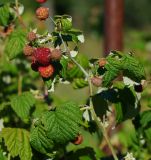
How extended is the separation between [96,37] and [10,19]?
842 inches

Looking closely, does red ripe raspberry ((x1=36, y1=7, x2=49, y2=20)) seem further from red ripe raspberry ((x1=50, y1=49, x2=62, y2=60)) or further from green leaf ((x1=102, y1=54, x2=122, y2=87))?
green leaf ((x1=102, y1=54, x2=122, y2=87))

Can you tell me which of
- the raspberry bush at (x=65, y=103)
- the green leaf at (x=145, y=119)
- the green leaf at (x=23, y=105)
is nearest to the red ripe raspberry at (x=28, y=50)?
the raspberry bush at (x=65, y=103)

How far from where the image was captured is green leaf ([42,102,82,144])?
2398 mm

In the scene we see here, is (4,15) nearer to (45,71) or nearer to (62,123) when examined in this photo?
(45,71)

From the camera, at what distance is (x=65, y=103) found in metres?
2.51

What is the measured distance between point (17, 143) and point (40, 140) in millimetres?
218

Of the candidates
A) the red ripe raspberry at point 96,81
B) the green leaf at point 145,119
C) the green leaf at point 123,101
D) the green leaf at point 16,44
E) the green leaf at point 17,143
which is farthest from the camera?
the green leaf at point 145,119

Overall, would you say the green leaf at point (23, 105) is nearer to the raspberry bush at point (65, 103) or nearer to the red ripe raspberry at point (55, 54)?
the raspberry bush at point (65, 103)

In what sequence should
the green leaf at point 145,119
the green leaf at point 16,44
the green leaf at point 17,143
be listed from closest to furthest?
the green leaf at point 17,143 → the green leaf at point 16,44 → the green leaf at point 145,119

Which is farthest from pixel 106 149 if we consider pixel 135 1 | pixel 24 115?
pixel 135 1

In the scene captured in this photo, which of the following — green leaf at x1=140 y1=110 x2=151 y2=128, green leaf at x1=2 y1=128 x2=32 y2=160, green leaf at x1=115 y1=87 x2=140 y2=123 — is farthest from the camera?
green leaf at x1=140 y1=110 x2=151 y2=128

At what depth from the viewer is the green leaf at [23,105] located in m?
2.97

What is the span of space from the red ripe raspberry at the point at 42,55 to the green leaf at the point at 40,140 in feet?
0.94

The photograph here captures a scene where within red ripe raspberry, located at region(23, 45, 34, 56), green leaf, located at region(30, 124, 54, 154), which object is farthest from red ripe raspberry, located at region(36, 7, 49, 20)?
green leaf, located at region(30, 124, 54, 154)
